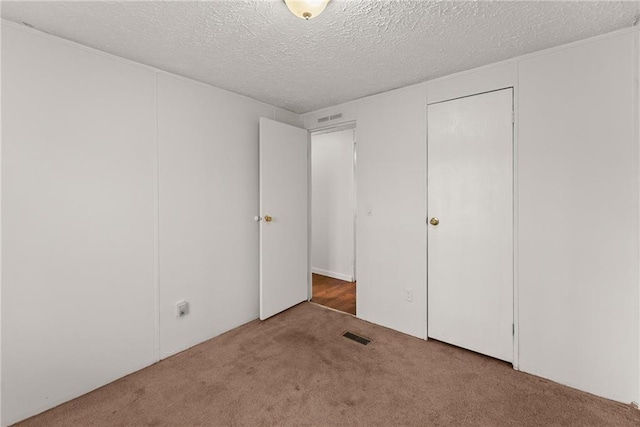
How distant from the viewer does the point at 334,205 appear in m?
4.46

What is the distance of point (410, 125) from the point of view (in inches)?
99.3

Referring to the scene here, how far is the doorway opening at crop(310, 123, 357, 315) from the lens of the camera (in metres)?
4.20

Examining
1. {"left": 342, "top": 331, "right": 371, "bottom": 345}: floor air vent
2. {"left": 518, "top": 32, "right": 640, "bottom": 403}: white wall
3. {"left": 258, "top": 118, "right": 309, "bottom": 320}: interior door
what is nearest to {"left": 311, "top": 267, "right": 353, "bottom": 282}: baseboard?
{"left": 258, "top": 118, "right": 309, "bottom": 320}: interior door

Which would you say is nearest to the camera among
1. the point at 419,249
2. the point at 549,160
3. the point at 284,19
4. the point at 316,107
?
the point at 284,19

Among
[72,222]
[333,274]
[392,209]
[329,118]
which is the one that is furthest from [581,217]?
[72,222]

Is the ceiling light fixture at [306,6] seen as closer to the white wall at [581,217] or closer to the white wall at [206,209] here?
the white wall at [206,209]

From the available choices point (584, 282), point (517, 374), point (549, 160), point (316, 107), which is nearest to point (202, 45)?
point (316, 107)

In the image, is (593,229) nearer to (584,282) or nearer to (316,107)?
(584,282)

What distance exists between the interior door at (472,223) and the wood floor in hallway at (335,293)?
3.51 ft

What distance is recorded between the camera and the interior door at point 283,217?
2.79 meters

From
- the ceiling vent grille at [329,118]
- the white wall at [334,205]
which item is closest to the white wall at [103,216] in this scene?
the ceiling vent grille at [329,118]

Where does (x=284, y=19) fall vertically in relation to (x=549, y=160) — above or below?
above

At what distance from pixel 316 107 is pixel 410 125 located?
1.16 metres

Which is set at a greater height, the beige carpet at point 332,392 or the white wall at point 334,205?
the white wall at point 334,205
